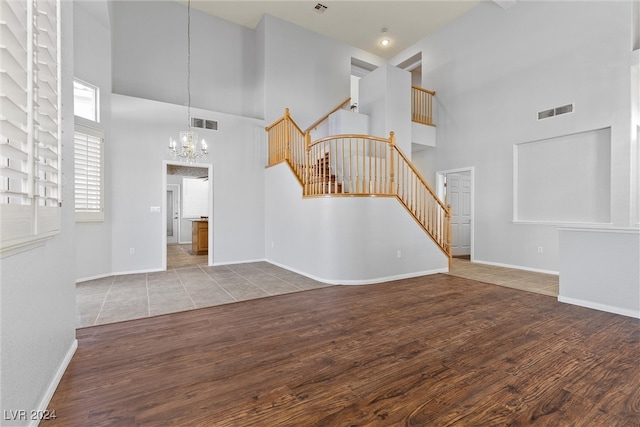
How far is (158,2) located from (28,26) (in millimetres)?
6628

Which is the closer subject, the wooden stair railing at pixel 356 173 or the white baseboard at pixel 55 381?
the white baseboard at pixel 55 381

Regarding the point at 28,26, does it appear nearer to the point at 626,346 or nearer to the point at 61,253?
the point at 61,253

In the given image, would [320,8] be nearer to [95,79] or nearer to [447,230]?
[95,79]

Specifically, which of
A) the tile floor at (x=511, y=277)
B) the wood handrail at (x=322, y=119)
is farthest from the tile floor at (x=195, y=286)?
the wood handrail at (x=322, y=119)

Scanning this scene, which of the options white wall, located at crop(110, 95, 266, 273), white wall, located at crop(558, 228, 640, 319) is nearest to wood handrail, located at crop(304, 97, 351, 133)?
white wall, located at crop(110, 95, 266, 273)

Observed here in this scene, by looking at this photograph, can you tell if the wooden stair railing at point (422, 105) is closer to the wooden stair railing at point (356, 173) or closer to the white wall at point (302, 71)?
the white wall at point (302, 71)

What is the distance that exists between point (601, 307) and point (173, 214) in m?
11.3

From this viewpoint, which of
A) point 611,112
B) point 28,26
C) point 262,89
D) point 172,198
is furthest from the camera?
point 172,198

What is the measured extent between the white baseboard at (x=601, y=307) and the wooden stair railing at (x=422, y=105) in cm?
510

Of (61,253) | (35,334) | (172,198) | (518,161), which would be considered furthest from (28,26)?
(172,198)

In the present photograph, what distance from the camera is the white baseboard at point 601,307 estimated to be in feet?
10.2

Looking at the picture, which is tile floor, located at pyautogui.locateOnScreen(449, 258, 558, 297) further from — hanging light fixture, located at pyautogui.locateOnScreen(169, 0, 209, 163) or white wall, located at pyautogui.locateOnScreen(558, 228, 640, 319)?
hanging light fixture, located at pyautogui.locateOnScreen(169, 0, 209, 163)

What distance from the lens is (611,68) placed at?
4.66 metres

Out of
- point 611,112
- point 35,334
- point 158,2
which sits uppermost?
point 158,2
